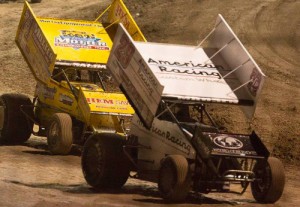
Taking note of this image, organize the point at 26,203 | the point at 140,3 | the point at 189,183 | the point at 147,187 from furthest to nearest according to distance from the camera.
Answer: the point at 140,3
the point at 147,187
the point at 189,183
the point at 26,203

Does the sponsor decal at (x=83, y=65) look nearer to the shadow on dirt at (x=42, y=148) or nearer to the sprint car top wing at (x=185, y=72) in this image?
the shadow on dirt at (x=42, y=148)

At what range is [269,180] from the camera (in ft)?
62.9

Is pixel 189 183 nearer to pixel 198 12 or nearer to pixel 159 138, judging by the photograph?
pixel 159 138

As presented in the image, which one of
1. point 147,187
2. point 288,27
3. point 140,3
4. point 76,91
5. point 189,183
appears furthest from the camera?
point 140,3

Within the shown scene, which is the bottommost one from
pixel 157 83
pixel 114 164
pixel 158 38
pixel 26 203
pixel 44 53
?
pixel 26 203

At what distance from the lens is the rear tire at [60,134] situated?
24.6m

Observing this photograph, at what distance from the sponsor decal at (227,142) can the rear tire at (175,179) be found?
26.6 inches

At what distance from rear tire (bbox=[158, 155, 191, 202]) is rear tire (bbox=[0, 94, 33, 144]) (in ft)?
28.2

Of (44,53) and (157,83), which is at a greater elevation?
(44,53)

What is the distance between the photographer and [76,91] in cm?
2566

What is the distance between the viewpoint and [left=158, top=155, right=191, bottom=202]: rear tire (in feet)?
60.5

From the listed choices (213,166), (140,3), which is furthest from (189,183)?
(140,3)

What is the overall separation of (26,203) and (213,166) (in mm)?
3404

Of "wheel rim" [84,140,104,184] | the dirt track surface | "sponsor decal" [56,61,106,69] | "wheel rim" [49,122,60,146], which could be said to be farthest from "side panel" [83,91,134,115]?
"wheel rim" [84,140,104,184]
